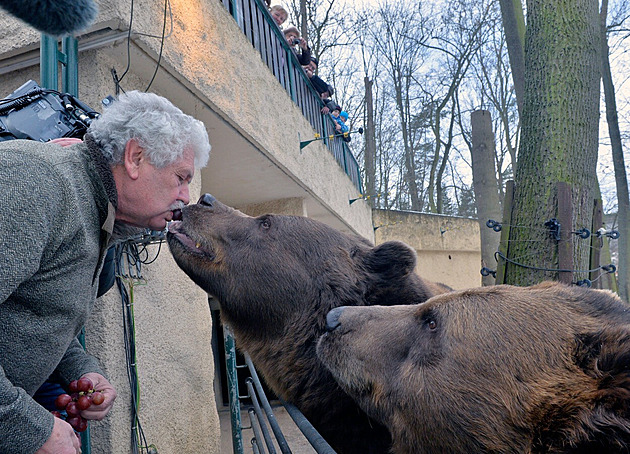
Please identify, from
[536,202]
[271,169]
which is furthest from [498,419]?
[271,169]

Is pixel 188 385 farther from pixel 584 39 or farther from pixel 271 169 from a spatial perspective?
pixel 584 39

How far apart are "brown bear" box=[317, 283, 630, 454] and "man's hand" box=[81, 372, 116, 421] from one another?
1027mm

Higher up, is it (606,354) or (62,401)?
(606,354)

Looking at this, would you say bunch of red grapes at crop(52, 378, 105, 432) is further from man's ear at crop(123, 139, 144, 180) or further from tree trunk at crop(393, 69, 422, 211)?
tree trunk at crop(393, 69, 422, 211)

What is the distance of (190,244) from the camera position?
9.78ft

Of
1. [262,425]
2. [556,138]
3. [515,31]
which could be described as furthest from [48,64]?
[515,31]

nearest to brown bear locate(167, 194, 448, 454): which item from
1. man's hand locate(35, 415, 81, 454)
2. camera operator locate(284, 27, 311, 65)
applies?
man's hand locate(35, 415, 81, 454)

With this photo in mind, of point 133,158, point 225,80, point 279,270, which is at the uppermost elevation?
point 225,80

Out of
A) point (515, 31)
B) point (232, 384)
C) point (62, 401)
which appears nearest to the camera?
point (62, 401)

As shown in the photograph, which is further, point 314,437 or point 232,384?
point 232,384

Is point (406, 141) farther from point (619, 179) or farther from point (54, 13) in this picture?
point (54, 13)

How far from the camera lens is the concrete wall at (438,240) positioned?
68.8 ft

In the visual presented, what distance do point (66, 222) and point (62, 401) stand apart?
856 mm

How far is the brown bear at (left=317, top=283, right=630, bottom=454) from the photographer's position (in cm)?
159
